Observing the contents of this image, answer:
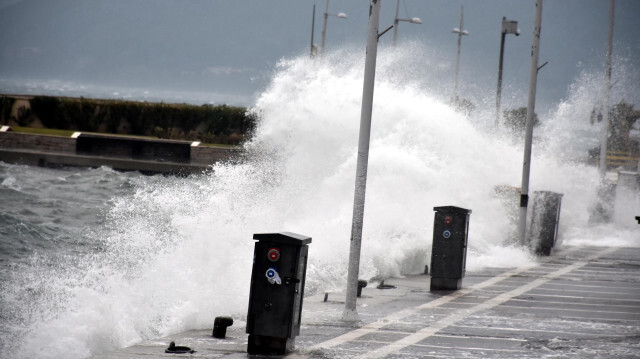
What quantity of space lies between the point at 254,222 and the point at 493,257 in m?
5.07

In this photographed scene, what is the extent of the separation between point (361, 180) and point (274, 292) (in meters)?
2.94

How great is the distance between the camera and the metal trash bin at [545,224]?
2209 centimetres

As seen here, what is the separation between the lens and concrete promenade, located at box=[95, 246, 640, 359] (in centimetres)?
1027

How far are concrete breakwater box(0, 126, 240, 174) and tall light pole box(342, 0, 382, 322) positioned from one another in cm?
2970

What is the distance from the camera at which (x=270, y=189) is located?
2430 cm

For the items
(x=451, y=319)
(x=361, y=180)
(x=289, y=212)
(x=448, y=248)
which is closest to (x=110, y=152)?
(x=289, y=212)

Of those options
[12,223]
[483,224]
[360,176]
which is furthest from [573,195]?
[360,176]

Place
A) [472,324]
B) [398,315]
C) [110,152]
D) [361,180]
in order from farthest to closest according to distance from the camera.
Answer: [110,152], [398,315], [361,180], [472,324]

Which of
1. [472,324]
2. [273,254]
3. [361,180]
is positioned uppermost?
[361,180]

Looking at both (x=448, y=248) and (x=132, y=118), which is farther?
(x=132, y=118)

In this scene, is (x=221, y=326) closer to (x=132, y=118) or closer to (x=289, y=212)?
(x=289, y=212)

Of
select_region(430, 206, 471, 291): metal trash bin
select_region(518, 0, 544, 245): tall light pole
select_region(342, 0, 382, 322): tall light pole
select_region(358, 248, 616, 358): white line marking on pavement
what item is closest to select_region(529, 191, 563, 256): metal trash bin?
select_region(518, 0, 544, 245): tall light pole

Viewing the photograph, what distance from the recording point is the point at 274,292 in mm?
9836

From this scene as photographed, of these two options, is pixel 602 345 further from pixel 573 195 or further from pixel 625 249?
pixel 573 195
